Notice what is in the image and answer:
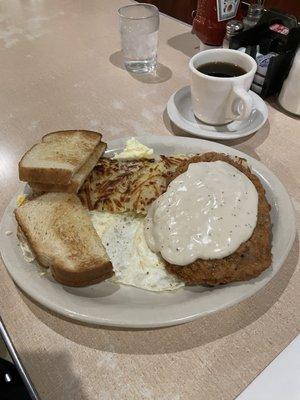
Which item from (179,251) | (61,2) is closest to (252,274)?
(179,251)

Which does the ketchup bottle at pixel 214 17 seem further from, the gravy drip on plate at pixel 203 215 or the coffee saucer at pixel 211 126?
the gravy drip on plate at pixel 203 215

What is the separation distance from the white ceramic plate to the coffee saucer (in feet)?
1.19

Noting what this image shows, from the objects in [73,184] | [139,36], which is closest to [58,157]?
[73,184]

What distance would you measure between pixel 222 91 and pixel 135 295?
762 mm

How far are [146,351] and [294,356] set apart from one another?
314 mm

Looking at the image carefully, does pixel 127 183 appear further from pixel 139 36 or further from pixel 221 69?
pixel 139 36

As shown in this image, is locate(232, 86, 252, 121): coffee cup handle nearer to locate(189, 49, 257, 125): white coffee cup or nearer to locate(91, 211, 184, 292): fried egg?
locate(189, 49, 257, 125): white coffee cup

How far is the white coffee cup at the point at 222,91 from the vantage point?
1244mm

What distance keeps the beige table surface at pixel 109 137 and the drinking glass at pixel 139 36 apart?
0.07 meters

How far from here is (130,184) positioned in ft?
3.53

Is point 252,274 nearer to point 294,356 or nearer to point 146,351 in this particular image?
point 294,356

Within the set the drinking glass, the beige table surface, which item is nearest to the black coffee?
the beige table surface

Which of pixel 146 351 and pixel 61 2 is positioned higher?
pixel 61 2

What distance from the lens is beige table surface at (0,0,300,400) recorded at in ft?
2.56
